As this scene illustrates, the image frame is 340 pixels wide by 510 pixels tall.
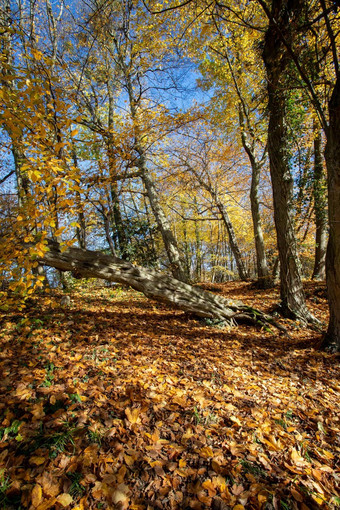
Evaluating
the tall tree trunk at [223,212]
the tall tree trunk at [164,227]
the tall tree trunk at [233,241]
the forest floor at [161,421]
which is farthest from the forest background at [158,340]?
the tall tree trunk at [233,241]

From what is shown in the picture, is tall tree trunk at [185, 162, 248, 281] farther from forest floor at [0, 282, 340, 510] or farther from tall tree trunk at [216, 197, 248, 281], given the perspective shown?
forest floor at [0, 282, 340, 510]

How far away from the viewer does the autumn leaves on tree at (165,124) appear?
2.80 metres

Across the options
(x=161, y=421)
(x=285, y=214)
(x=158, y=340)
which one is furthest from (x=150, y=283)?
(x=285, y=214)

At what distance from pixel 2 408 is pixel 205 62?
11.5 m

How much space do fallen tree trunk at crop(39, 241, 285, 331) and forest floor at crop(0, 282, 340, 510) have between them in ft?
3.21

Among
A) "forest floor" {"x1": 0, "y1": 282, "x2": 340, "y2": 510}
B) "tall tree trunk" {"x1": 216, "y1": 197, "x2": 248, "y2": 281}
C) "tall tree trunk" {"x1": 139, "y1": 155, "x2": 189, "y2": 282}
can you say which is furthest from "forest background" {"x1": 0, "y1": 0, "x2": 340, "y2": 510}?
"tall tree trunk" {"x1": 216, "y1": 197, "x2": 248, "y2": 281}

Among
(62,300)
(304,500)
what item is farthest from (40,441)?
(62,300)

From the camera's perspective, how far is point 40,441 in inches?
75.5

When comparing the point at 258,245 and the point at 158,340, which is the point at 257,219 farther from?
the point at 158,340

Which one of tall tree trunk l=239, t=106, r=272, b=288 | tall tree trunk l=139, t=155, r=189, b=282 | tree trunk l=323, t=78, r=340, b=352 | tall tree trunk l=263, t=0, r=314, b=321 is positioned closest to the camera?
tree trunk l=323, t=78, r=340, b=352

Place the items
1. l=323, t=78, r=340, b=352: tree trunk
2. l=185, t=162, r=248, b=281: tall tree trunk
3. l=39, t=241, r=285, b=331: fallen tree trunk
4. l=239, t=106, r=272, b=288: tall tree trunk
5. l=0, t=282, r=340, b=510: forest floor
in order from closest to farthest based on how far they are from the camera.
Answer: l=0, t=282, r=340, b=510: forest floor → l=323, t=78, r=340, b=352: tree trunk → l=39, t=241, r=285, b=331: fallen tree trunk → l=239, t=106, r=272, b=288: tall tree trunk → l=185, t=162, r=248, b=281: tall tree trunk

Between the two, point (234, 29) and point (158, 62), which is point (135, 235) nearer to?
point (158, 62)

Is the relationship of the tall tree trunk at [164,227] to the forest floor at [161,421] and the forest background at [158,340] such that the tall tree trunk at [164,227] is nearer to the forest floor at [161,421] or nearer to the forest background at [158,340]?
the forest background at [158,340]

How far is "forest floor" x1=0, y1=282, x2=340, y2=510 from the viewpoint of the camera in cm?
162
